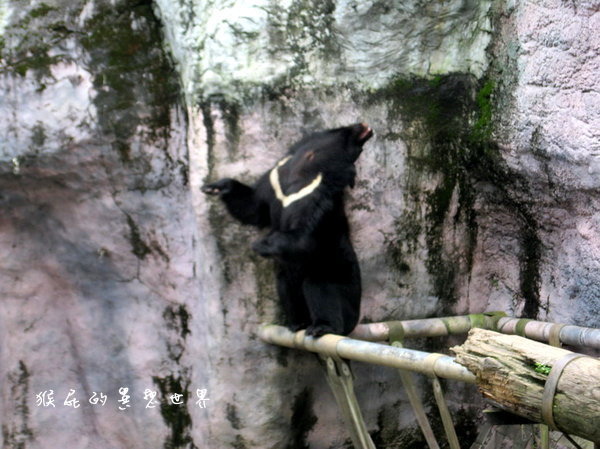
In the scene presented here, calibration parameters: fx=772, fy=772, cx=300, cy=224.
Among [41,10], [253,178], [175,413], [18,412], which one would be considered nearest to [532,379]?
[253,178]

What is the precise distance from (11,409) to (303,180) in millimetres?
2380

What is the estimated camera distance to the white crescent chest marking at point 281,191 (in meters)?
3.58

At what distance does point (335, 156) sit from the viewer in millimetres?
3566

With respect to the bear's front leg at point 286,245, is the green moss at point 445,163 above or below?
above

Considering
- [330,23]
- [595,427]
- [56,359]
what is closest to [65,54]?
[330,23]

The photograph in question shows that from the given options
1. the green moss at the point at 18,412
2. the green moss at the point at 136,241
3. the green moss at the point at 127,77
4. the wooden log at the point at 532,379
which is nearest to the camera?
the wooden log at the point at 532,379

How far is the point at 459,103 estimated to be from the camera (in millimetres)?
4117

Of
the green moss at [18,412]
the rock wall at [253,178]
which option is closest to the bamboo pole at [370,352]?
the rock wall at [253,178]

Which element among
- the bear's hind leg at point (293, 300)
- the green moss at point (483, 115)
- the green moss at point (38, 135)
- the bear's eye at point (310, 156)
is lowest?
the bear's hind leg at point (293, 300)

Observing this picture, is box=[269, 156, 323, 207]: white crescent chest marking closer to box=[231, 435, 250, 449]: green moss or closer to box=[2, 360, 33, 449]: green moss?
box=[231, 435, 250, 449]: green moss

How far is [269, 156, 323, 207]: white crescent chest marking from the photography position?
358 cm

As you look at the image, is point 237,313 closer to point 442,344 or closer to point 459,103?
point 442,344

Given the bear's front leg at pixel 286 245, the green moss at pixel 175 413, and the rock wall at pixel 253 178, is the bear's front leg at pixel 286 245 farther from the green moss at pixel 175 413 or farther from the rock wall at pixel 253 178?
the green moss at pixel 175 413

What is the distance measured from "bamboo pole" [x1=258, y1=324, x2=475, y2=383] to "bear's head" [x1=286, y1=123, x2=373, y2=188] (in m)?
0.73
